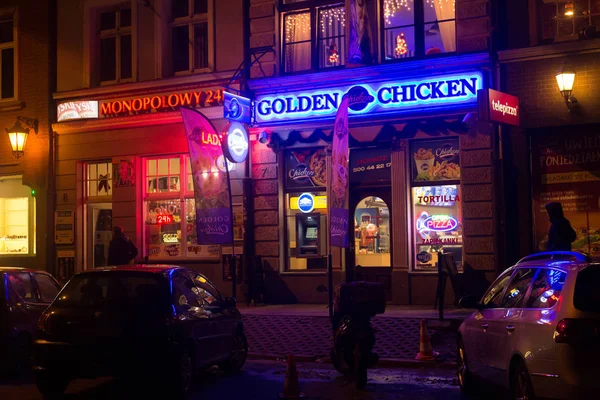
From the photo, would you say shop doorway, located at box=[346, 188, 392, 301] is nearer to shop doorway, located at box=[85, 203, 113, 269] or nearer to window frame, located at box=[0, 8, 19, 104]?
shop doorway, located at box=[85, 203, 113, 269]

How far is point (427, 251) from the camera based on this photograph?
1592 centimetres

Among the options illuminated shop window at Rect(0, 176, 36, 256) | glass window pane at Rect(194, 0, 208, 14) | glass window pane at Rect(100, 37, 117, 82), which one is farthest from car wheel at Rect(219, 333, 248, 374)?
illuminated shop window at Rect(0, 176, 36, 256)

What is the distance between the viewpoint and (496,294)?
26.9 feet

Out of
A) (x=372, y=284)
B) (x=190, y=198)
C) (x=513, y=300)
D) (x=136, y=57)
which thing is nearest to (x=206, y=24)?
(x=136, y=57)

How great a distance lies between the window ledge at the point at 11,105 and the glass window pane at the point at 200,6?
5500mm

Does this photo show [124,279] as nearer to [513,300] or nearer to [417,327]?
[513,300]

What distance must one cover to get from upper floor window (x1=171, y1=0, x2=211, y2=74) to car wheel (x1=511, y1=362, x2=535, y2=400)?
1291 cm

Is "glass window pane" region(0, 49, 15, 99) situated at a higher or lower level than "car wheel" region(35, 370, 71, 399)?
higher

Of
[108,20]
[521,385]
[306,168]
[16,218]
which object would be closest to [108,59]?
[108,20]

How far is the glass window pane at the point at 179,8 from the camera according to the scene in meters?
18.8

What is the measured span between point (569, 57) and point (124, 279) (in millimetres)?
10000

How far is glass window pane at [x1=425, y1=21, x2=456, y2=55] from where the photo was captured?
15.8 meters

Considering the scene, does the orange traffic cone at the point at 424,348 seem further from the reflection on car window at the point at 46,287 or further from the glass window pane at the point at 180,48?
the glass window pane at the point at 180,48

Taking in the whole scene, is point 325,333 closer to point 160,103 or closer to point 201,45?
point 160,103
